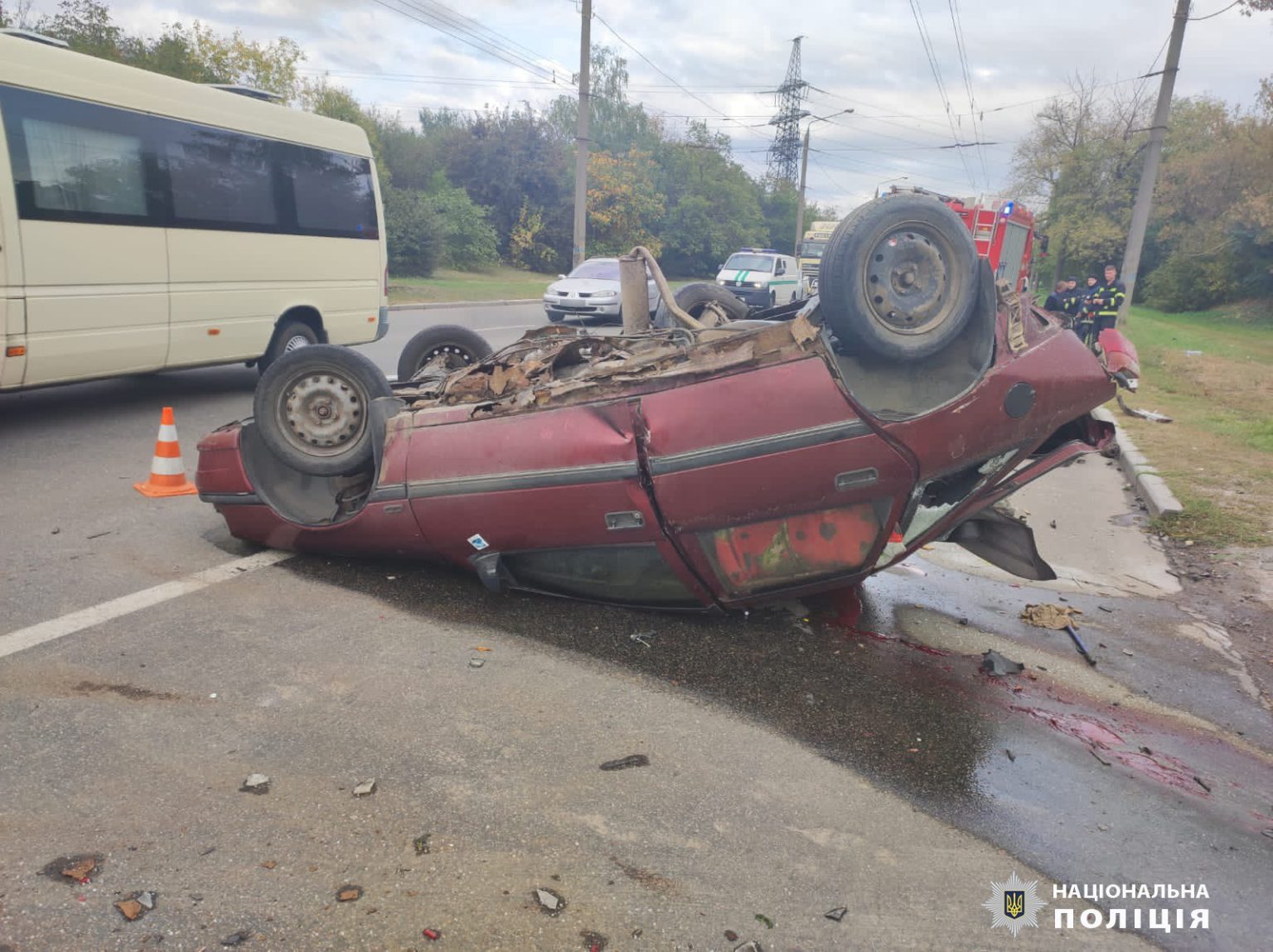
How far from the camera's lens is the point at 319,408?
448 centimetres

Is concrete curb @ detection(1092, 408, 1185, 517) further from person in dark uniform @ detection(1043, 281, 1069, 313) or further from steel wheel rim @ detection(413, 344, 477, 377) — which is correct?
person in dark uniform @ detection(1043, 281, 1069, 313)

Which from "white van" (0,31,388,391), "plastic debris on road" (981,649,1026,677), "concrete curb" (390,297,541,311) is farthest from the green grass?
"plastic debris on road" (981,649,1026,677)

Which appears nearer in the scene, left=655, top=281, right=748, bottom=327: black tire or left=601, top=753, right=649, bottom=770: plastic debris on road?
left=601, top=753, right=649, bottom=770: plastic debris on road

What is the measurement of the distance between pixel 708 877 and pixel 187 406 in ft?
24.9

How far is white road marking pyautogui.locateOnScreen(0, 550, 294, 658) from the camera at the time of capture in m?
3.42

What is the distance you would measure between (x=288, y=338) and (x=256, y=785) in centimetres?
719

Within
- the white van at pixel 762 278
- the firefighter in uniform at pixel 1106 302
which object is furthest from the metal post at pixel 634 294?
the white van at pixel 762 278

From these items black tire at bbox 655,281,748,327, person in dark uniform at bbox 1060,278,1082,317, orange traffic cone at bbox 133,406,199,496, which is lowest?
orange traffic cone at bbox 133,406,199,496

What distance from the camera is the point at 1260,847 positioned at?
2715mm

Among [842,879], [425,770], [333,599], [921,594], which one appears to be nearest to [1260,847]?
[842,879]

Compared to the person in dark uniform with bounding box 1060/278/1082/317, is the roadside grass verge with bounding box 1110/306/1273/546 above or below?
below

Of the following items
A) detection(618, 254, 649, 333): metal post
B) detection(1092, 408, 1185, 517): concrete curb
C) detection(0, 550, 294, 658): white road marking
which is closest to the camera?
detection(0, 550, 294, 658): white road marking

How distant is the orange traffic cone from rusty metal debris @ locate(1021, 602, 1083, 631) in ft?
16.2

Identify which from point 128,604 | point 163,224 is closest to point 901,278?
point 128,604
